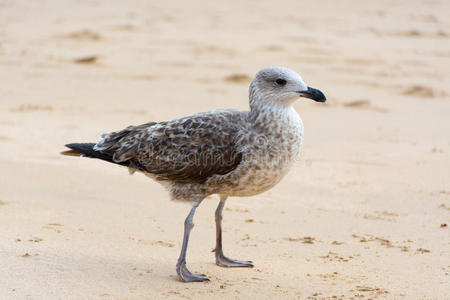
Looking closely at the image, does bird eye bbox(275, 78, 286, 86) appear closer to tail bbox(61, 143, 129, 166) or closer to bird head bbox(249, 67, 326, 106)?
bird head bbox(249, 67, 326, 106)

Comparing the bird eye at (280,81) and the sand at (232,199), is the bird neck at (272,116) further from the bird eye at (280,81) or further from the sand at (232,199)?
the sand at (232,199)

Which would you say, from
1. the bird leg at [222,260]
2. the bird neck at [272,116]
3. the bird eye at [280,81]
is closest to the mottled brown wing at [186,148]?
the bird neck at [272,116]

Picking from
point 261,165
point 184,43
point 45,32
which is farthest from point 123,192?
point 45,32

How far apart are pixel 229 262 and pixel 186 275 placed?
0.49 meters

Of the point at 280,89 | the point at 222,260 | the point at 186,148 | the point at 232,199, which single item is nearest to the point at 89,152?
the point at 186,148

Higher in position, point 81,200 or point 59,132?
point 59,132

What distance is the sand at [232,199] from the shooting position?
495cm

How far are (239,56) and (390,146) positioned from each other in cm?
678

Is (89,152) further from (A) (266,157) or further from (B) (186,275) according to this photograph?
(A) (266,157)

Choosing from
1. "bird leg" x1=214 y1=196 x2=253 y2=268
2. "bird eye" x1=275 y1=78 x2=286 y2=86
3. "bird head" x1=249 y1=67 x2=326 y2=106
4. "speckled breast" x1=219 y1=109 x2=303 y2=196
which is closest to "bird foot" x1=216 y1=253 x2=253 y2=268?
"bird leg" x1=214 y1=196 x2=253 y2=268

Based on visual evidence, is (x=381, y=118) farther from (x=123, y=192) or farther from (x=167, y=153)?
(x=167, y=153)

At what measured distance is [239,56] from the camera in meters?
15.7

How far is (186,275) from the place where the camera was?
16.0 ft

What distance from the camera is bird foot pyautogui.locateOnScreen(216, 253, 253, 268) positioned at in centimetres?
521
